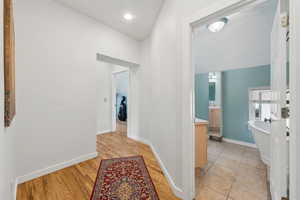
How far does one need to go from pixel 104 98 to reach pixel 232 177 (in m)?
3.74

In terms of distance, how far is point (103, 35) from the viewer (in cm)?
248

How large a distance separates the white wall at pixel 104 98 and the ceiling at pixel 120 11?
166 centimetres

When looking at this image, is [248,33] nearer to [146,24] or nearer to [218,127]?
[146,24]

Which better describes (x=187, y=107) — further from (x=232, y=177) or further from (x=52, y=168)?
(x=52, y=168)

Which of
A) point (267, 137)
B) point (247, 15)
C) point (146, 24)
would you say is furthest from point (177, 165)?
point (247, 15)

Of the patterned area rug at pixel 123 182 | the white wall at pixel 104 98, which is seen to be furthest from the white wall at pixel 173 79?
the white wall at pixel 104 98

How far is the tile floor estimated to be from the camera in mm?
1424

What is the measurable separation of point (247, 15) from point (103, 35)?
2766mm

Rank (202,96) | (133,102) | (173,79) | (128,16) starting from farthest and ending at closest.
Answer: (202,96) → (133,102) → (128,16) → (173,79)

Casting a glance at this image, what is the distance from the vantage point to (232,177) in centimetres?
174

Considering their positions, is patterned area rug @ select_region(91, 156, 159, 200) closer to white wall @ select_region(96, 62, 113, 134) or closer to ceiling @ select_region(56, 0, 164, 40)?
white wall @ select_region(96, 62, 113, 134)

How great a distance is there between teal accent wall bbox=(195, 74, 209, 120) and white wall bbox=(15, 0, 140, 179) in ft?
9.54

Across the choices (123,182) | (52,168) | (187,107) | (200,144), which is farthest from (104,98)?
(187,107)

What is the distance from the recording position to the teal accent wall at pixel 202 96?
12.2 feet
